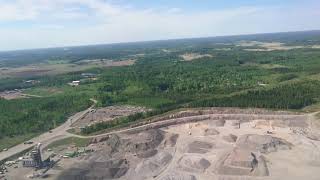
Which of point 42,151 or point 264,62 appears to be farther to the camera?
point 264,62

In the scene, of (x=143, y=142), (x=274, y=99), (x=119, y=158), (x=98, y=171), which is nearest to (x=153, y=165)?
(x=119, y=158)

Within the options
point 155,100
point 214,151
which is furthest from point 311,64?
point 214,151

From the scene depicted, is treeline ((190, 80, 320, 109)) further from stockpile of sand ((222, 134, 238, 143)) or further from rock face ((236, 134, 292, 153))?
rock face ((236, 134, 292, 153))

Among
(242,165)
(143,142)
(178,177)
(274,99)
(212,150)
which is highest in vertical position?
(274,99)

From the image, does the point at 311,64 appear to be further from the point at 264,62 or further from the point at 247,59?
the point at 247,59

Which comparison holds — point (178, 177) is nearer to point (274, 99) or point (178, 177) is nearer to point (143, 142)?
point (143, 142)

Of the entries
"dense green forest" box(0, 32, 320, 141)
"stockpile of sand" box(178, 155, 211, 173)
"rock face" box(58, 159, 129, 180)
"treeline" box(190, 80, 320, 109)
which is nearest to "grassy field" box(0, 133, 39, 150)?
"dense green forest" box(0, 32, 320, 141)
